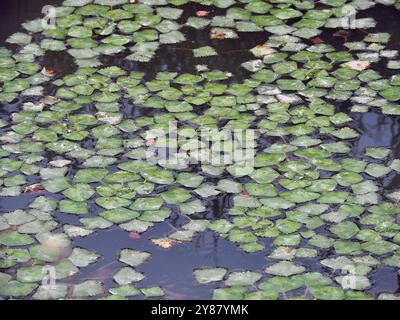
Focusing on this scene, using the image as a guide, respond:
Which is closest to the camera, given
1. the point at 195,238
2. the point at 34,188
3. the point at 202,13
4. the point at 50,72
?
the point at 195,238

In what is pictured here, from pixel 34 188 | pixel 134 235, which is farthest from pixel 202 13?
pixel 134 235

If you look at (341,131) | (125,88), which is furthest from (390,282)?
(125,88)

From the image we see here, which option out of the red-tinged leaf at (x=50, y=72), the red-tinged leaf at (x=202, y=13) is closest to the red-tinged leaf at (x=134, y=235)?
the red-tinged leaf at (x=50, y=72)

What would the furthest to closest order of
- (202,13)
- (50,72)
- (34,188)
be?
(202,13), (50,72), (34,188)

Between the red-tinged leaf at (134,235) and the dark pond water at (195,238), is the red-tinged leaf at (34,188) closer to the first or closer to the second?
the dark pond water at (195,238)

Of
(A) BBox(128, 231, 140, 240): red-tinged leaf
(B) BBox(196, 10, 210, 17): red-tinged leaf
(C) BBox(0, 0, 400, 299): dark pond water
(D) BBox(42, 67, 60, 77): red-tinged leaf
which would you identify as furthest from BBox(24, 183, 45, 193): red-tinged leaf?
(B) BBox(196, 10, 210, 17): red-tinged leaf

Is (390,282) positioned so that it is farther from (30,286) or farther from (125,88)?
(125,88)

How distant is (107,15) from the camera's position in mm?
4855

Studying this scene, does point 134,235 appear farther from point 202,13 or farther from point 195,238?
point 202,13

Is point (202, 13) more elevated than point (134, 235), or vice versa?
point (202, 13)

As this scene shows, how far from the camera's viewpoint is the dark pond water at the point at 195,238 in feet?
10.6

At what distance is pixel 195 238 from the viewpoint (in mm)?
3389

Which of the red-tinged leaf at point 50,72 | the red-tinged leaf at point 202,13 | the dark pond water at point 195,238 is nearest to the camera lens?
the dark pond water at point 195,238

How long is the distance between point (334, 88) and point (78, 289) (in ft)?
5.58
